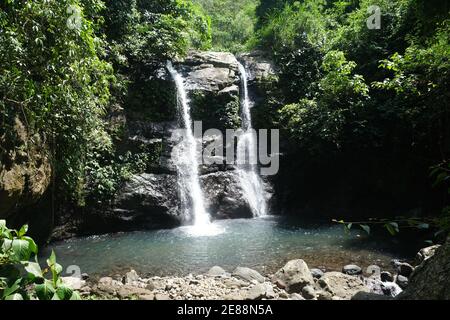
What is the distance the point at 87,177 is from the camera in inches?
406

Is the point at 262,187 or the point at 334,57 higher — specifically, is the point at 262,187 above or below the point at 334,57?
below

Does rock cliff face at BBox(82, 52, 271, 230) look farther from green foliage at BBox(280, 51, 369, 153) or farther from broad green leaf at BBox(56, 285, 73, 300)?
broad green leaf at BBox(56, 285, 73, 300)

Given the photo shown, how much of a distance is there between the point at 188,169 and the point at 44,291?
33.0 ft

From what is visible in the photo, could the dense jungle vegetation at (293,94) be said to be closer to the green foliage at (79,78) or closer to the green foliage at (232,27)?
the green foliage at (79,78)

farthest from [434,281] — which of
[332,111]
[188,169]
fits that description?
[332,111]

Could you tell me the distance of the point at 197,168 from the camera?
12133mm

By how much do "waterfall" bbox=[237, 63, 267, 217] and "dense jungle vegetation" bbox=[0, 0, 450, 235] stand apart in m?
0.61

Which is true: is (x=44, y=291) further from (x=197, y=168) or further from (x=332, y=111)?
(x=332, y=111)

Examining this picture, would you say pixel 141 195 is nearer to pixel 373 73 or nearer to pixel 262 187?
pixel 262 187

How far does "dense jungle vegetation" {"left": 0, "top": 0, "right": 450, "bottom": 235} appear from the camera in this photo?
248 inches

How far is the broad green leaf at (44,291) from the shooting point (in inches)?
76.3

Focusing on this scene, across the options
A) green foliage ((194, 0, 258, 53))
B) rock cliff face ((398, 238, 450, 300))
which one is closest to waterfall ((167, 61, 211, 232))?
rock cliff face ((398, 238, 450, 300))
